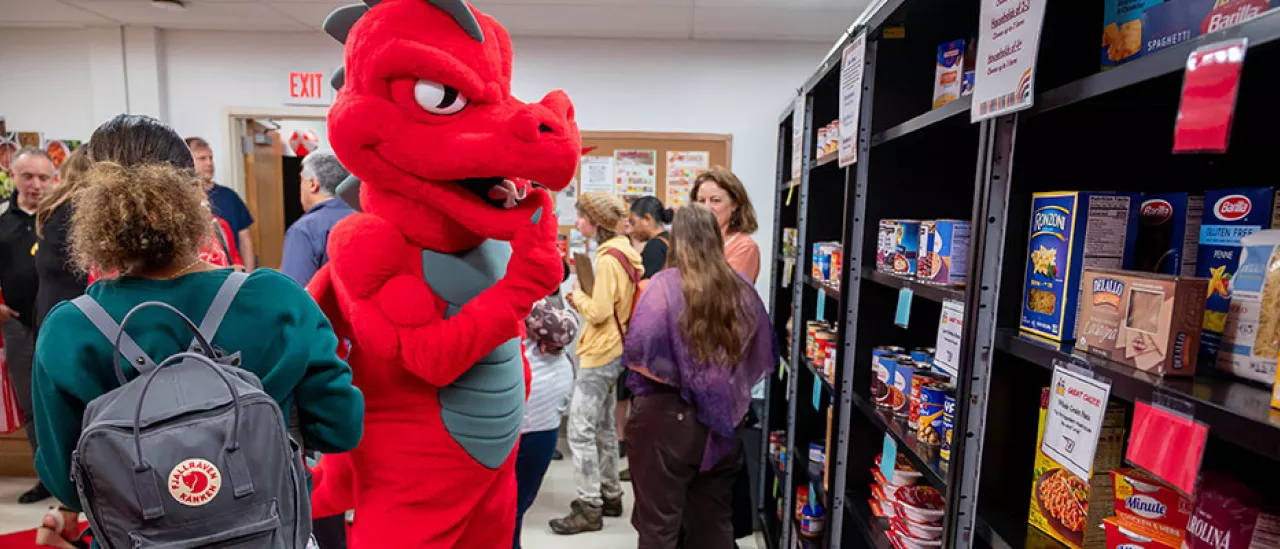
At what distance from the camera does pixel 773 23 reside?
12.8 ft

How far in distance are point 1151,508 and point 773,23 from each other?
3690mm

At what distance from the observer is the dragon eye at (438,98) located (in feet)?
3.66

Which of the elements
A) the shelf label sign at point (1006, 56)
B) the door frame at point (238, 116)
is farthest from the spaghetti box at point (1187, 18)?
→ the door frame at point (238, 116)

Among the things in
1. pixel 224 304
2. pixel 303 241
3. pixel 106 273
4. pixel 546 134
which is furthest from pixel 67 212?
pixel 546 134

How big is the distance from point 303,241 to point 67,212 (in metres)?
0.97

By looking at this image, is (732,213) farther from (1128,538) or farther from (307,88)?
(307,88)

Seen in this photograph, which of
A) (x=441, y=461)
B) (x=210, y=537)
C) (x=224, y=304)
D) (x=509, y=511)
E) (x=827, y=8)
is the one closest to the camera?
(x=210, y=537)

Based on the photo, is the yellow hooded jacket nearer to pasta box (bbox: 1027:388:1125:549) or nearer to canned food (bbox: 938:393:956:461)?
canned food (bbox: 938:393:956:461)

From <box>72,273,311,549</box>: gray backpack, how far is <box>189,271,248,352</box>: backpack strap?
0.04 meters

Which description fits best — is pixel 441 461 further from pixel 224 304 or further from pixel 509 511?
pixel 224 304

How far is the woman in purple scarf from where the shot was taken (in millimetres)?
2123

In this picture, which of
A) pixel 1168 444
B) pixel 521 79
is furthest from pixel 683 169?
pixel 1168 444

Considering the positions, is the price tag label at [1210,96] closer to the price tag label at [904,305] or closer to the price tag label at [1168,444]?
the price tag label at [1168,444]

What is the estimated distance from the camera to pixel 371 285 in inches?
46.7
